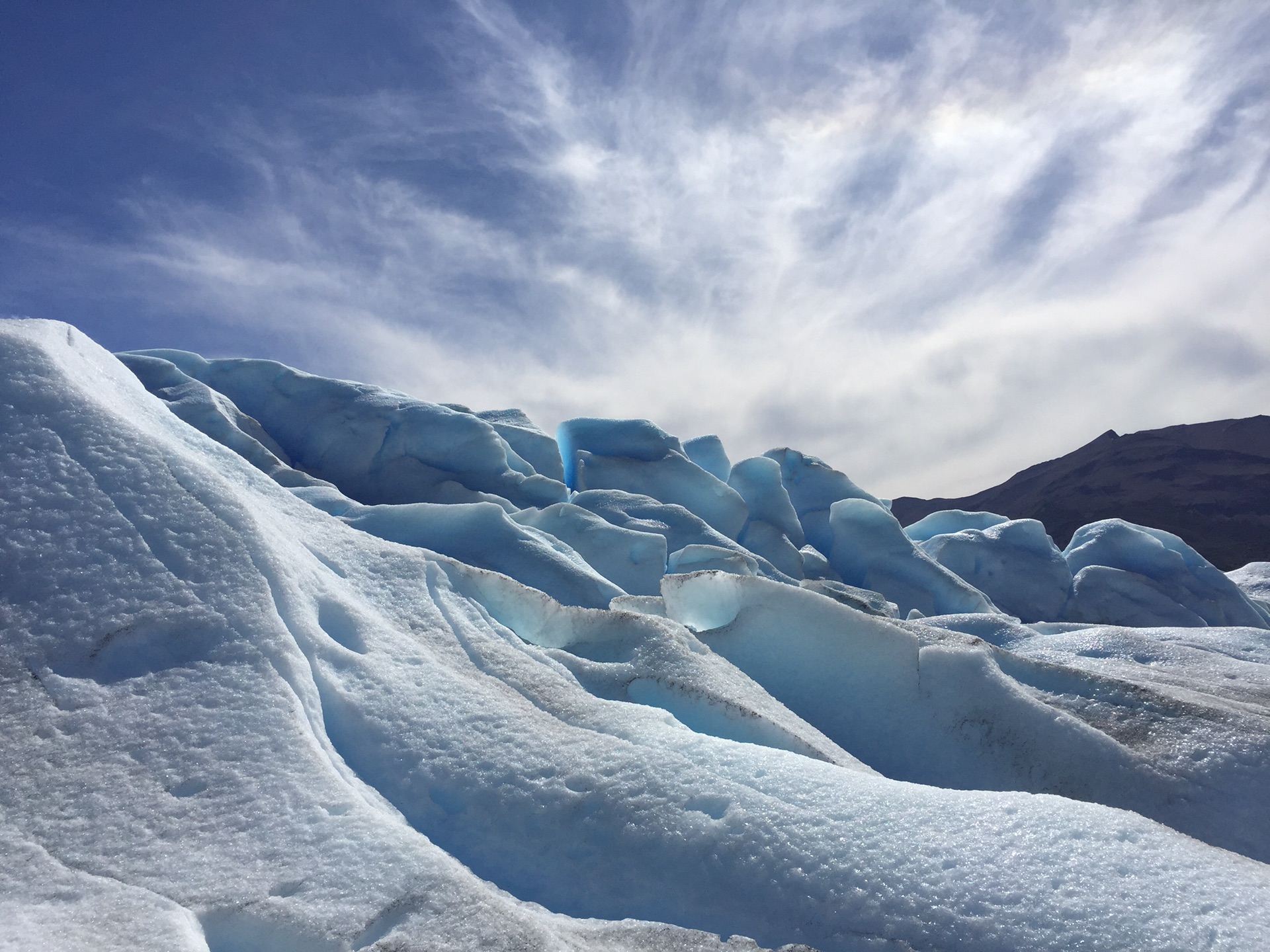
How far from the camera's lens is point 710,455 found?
16703 millimetres

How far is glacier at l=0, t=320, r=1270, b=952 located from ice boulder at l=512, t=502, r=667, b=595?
358 cm

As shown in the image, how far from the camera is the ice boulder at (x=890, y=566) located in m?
12.7

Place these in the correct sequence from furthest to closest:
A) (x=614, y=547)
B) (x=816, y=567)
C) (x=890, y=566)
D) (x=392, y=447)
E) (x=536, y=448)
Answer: (x=816, y=567) → (x=536, y=448) → (x=890, y=566) → (x=392, y=447) → (x=614, y=547)

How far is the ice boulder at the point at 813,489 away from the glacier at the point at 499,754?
10858mm

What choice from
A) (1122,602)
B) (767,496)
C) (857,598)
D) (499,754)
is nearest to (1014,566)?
(1122,602)

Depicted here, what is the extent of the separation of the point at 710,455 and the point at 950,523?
691cm

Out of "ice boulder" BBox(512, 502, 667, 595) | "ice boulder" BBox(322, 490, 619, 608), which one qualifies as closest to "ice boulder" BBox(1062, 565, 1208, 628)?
"ice boulder" BBox(512, 502, 667, 595)

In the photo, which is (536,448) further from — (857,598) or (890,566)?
(857,598)

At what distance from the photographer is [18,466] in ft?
9.67

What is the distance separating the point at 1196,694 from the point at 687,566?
228 inches

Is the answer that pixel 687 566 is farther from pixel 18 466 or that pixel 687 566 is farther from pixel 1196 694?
pixel 18 466

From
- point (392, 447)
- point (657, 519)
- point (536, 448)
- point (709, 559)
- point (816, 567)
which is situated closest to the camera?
point (709, 559)

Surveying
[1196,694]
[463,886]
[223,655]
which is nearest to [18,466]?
[223,655]

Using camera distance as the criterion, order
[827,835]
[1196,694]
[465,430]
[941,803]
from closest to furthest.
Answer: [827,835]
[941,803]
[1196,694]
[465,430]
